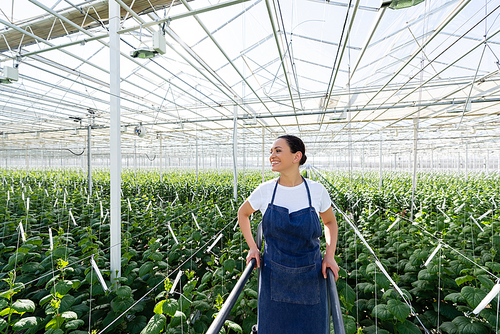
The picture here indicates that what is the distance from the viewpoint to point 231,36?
552 cm

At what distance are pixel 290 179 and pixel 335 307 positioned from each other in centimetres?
87

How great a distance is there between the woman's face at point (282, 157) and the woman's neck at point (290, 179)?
53 millimetres

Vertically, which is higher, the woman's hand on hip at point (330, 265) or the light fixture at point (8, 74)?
the light fixture at point (8, 74)

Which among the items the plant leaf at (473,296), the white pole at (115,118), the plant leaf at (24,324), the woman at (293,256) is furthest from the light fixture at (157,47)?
the plant leaf at (473,296)

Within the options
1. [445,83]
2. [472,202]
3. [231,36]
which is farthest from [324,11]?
[472,202]

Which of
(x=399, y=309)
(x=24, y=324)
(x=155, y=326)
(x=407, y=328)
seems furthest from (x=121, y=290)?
(x=407, y=328)

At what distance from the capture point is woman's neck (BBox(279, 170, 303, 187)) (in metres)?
1.80

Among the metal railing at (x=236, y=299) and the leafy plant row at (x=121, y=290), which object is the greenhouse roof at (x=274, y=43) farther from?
the leafy plant row at (x=121, y=290)

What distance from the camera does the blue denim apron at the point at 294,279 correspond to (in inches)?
64.2

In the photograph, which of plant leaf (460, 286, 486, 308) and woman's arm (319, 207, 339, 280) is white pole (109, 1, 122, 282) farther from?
plant leaf (460, 286, 486, 308)

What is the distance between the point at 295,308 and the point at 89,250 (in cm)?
395

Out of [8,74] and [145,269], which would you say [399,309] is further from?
[8,74]

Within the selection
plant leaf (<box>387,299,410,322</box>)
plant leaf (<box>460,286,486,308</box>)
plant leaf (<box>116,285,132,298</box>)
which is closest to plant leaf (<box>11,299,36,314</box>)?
plant leaf (<box>116,285,132,298</box>)

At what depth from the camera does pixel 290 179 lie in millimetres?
1804
